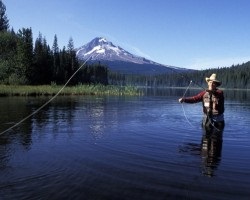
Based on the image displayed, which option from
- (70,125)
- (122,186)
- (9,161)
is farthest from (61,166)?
(70,125)

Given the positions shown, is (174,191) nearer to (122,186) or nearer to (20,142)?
(122,186)

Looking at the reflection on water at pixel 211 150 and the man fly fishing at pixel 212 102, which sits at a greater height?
the man fly fishing at pixel 212 102

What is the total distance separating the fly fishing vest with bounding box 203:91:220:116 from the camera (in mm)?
18969

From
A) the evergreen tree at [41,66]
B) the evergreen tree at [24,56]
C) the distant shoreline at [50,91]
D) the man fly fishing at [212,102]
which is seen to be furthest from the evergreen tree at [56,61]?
the man fly fishing at [212,102]

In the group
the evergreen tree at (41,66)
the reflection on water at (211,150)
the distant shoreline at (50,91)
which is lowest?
the reflection on water at (211,150)

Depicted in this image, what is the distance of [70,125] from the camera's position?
23.8 m

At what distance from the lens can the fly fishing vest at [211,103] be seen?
1897cm

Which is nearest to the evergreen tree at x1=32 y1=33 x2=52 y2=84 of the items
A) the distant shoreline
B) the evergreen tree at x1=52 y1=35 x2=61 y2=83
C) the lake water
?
the evergreen tree at x1=52 y1=35 x2=61 y2=83

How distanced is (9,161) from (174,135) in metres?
9.73

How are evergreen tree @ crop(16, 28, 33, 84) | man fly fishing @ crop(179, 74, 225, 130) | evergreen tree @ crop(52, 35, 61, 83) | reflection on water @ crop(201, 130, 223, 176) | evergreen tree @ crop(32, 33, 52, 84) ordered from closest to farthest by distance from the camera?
reflection on water @ crop(201, 130, 223, 176), man fly fishing @ crop(179, 74, 225, 130), evergreen tree @ crop(16, 28, 33, 84), evergreen tree @ crop(32, 33, 52, 84), evergreen tree @ crop(52, 35, 61, 83)

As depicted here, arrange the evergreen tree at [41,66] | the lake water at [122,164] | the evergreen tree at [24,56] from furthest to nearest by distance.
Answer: the evergreen tree at [41,66] < the evergreen tree at [24,56] < the lake water at [122,164]

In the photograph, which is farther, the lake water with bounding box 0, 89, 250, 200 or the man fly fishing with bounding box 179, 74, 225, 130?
the man fly fishing with bounding box 179, 74, 225, 130

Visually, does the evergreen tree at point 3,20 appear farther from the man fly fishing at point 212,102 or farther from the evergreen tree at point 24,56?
the man fly fishing at point 212,102

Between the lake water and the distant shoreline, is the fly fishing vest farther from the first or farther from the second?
the distant shoreline
